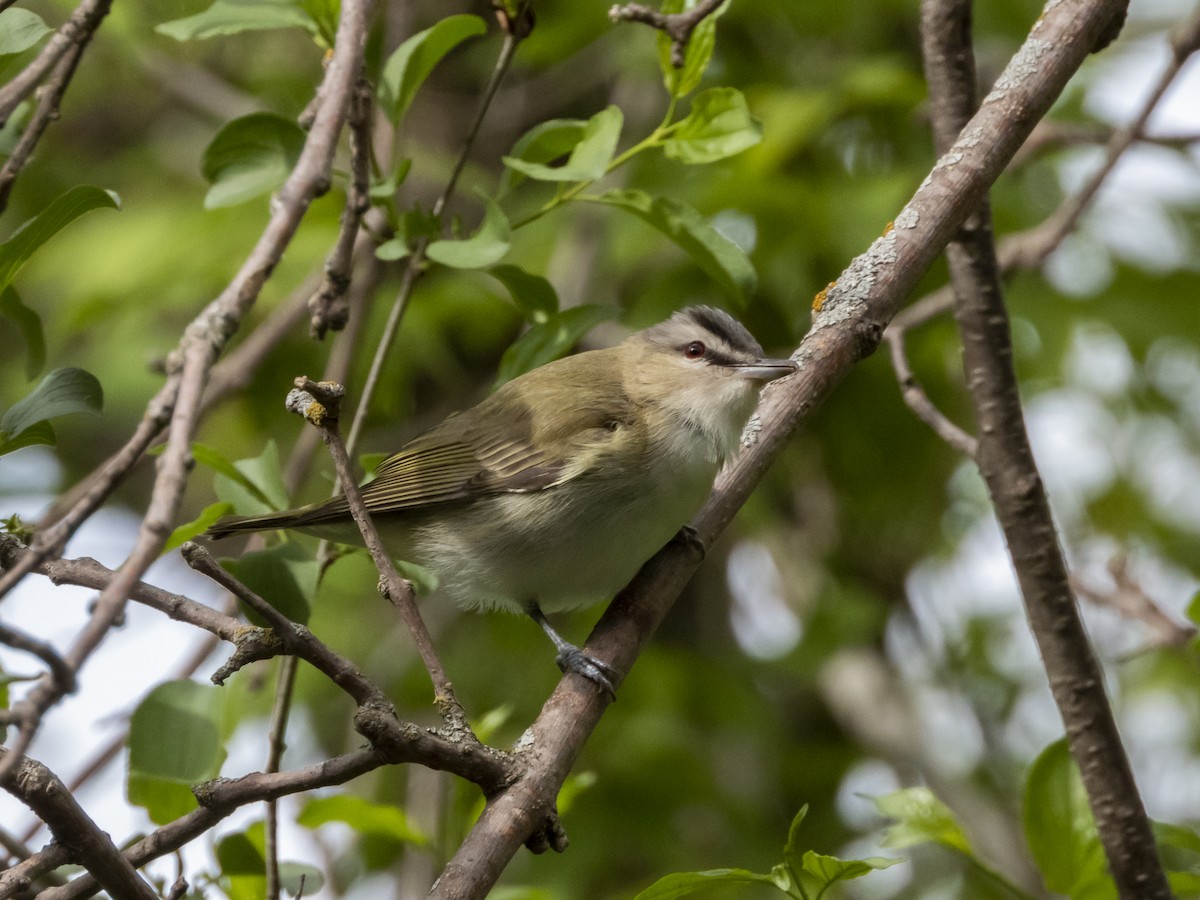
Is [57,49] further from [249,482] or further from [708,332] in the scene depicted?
[708,332]

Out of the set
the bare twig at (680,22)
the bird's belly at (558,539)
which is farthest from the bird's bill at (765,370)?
the bare twig at (680,22)

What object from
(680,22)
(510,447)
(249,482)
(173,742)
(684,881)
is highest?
(680,22)

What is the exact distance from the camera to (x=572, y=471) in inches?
139

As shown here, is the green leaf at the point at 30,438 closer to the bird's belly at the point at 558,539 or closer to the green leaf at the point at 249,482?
the green leaf at the point at 249,482

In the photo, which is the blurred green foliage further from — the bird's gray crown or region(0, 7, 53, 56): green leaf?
region(0, 7, 53, 56): green leaf

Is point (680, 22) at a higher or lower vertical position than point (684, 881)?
higher

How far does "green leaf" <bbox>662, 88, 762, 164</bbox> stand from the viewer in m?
2.86

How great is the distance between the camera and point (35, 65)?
2.33m

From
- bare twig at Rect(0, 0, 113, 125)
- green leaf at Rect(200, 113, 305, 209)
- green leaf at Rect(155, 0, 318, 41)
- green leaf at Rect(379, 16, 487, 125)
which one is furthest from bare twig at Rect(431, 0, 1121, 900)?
bare twig at Rect(0, 0, 113, 125)

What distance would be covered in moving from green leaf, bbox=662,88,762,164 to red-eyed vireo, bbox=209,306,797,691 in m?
0.60

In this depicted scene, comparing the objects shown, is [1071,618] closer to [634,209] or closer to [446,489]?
[634,209]

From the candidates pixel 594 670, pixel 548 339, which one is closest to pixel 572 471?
pixel 548 339

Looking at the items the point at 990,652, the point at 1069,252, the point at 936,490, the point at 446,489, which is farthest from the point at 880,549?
the point at 446,489

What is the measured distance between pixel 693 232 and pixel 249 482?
1.16 metres
